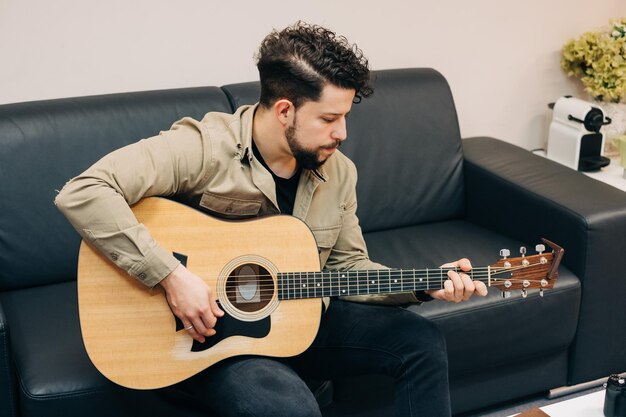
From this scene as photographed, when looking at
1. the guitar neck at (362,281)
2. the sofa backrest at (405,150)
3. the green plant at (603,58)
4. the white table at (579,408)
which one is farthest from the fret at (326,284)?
the green plant at (603,58)

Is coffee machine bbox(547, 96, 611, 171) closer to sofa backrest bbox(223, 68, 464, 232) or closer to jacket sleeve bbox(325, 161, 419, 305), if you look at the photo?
sofa backrest bbox(223, 68, 464, 232)

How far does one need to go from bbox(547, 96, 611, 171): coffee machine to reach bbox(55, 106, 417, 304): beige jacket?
1.25 metres

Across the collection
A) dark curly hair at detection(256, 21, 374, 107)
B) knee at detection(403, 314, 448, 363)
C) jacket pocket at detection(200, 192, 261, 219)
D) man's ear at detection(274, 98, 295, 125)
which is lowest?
knee at detection(403, 314, 448, 363)

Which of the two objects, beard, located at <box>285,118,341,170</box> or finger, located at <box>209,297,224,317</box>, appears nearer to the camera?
finger, located at <box>209,297,224,317</box>

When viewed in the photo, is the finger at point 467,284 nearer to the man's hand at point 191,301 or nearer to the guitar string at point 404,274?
the guitar string at point 404,274

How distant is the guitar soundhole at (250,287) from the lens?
5.89 feet

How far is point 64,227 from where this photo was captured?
223 centimetres

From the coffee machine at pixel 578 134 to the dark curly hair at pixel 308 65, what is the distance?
135 cm

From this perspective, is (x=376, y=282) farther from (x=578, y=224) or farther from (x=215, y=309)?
(x=578, y=224)

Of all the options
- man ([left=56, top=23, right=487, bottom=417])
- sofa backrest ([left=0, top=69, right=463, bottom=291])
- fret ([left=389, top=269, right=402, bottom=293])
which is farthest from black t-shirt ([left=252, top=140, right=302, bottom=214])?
sofa backrest ([left=0, top=69, right=463, bottom=291])

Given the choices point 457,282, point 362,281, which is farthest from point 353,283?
point 457,282

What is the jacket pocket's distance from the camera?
1.90 metres

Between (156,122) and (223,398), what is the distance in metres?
0.96

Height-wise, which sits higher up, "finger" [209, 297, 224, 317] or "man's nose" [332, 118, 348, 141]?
"man's nose" [332, 118, 348, 141]
